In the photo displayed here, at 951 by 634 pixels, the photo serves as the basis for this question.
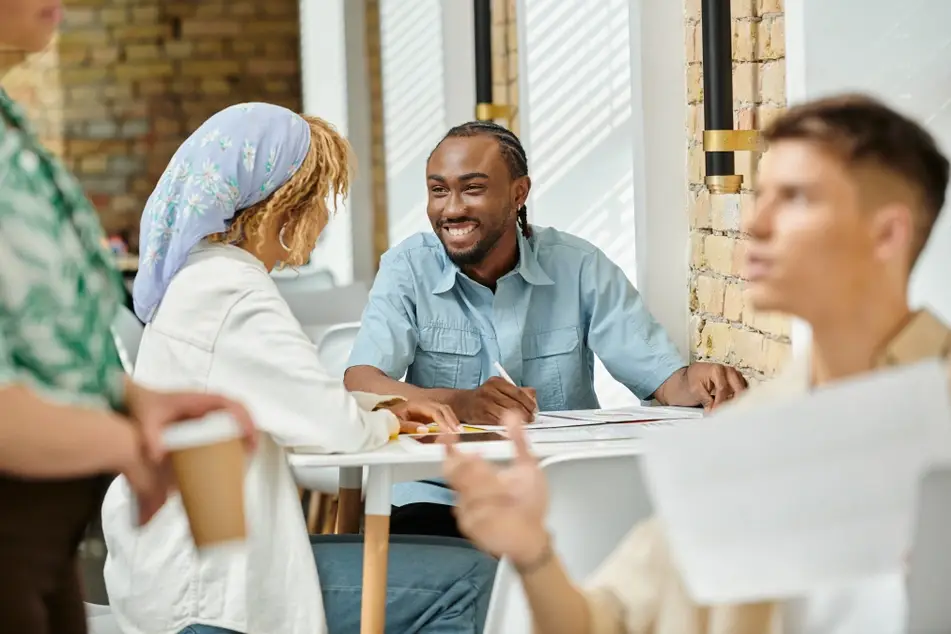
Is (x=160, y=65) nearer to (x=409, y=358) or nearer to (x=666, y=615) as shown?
(x=409, y=358)

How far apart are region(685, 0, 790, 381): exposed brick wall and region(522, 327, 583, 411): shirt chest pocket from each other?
0.29m

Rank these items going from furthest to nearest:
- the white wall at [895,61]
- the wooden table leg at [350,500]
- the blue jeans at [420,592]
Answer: the wooden table leg at [350,500] → the blue jeans at [420,592] → the white wall at [895,61]

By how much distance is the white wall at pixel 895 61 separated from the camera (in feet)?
6.75

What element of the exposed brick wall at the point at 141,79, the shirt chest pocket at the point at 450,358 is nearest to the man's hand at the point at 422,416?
the shirt chest pocket at the point at 450,358

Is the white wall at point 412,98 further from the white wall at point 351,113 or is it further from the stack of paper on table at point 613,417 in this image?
the stack of paper on table at point 613,417

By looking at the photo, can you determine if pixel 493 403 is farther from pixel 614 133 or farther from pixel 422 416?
pixel 614 133

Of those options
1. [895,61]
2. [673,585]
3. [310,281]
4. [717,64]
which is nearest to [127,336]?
[717,64]

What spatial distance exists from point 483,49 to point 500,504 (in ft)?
8.64

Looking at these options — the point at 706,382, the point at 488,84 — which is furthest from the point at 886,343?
the point at 488,84

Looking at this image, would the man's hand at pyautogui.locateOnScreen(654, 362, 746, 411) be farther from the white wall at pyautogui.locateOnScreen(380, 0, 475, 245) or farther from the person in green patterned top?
the white wall at pyautogui.locateOnScreen(380, 0, 475, 245)

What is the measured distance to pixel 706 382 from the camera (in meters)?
2.66

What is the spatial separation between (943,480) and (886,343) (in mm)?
127

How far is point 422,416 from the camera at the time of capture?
2447 millimetres

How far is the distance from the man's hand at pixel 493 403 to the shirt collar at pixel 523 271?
0.41 m
